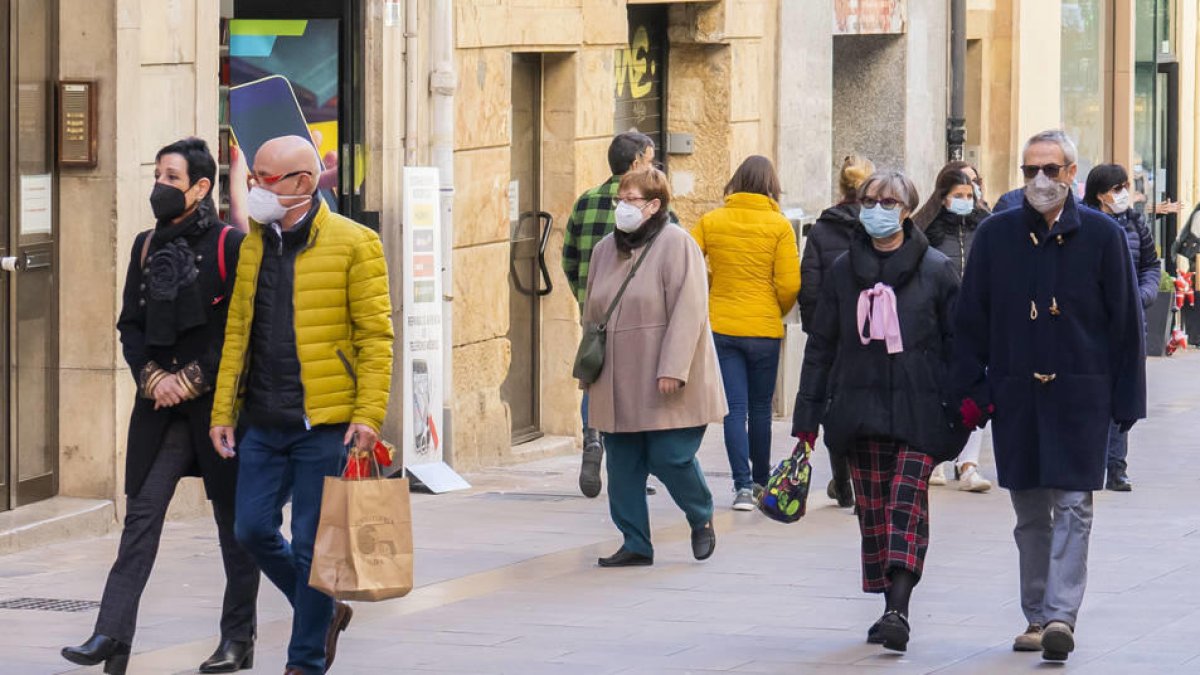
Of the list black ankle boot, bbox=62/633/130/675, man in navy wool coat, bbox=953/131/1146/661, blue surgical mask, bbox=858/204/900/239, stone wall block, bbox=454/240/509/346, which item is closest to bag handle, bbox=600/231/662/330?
blue surgical mask, bbox=858/204/900/239

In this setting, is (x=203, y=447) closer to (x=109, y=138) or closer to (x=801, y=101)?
(x=109, y=138)

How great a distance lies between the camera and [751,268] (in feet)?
42.2

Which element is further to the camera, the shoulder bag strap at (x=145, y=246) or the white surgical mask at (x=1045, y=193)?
the white surgical mask at (x=1045, y=193)

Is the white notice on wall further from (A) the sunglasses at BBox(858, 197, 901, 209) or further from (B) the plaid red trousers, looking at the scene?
(B) the plaid red trousers

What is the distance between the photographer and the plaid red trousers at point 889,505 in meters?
9.12

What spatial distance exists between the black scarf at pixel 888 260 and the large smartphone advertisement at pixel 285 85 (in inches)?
171

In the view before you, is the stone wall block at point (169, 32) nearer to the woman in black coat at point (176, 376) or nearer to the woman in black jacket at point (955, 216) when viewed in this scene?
the woman in black coat at point (176, 376)

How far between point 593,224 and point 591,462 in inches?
49.3

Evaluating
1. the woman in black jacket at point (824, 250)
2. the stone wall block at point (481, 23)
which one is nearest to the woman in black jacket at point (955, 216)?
the woman in black jacket at point (824, 250)

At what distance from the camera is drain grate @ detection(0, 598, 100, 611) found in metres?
9.70

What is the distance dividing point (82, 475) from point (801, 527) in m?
3.35

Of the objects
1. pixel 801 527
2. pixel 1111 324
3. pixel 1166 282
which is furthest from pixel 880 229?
pixel 1166 282

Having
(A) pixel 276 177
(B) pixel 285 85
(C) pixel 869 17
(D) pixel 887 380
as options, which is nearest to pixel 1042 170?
(D) pixel 887 380

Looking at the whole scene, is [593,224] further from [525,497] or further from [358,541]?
[358,541]
